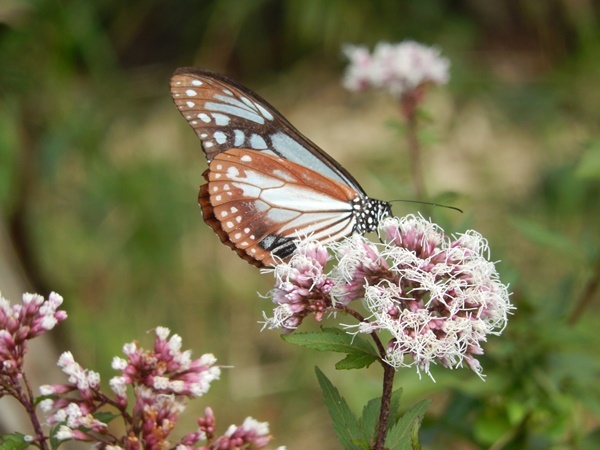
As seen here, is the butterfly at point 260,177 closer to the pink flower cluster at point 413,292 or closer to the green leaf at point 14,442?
the pink flower cluster at point 413,292

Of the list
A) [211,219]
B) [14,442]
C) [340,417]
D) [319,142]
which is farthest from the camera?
[319,142]

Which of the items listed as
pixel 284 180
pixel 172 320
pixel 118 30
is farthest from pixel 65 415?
pixel 118 30

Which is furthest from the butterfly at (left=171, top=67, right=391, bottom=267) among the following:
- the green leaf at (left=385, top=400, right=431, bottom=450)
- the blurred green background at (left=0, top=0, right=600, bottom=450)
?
the green leaf at (left=385, top=400, right=431, bottom=450)

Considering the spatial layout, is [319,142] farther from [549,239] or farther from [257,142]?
[257,142]

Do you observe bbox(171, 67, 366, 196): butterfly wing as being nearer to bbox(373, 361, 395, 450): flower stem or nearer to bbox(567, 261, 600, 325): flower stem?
bbox(373, 361, 395, 450): flower stem

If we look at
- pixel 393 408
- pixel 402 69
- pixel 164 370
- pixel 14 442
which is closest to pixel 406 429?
pixel 393 408

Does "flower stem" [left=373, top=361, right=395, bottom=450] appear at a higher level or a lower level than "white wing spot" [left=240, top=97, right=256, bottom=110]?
lower
